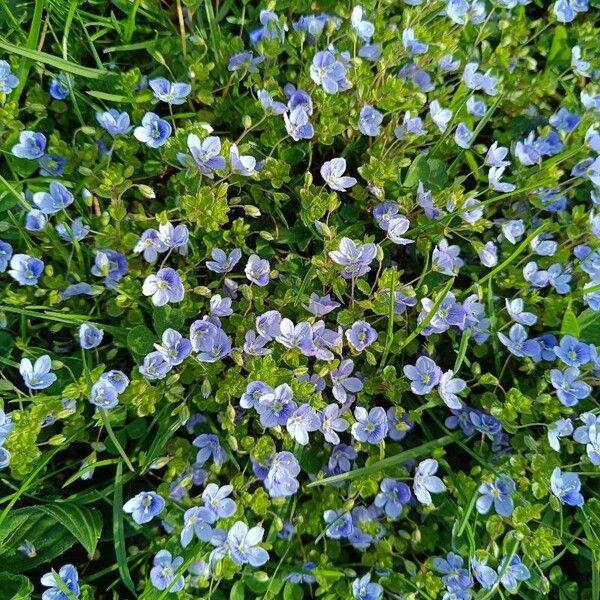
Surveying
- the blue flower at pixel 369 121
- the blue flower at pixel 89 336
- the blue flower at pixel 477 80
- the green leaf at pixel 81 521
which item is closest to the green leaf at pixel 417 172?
the blue flower at pixel 369 121

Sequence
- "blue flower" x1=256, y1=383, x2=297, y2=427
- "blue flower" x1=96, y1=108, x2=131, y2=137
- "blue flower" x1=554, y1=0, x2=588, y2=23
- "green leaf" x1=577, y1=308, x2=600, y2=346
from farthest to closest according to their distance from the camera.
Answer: "blue flower" x1=554, y1=0, x2=588, y2=23 < "green leaf" x1=577, y1=308, x2=600, y2=346 < "blue flower" x1=96, y1=108, x2=131, y2=137 < "blue flower" x1=256, y1=383, x2=297, y2=427

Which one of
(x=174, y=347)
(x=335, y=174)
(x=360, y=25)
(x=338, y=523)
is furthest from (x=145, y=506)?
(x=360, y=25)

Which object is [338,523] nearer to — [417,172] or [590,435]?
[590,435]

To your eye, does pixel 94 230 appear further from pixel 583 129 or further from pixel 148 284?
pixel 583 129

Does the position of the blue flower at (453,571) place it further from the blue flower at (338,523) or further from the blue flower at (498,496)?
the blue flower at (338,523)

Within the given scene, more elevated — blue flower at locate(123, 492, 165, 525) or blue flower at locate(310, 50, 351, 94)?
blue flower at locate(310, 50, 351, 94)

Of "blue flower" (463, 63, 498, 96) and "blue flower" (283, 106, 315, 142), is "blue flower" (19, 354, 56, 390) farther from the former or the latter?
"blue flower" (463, 63, 498, 96)

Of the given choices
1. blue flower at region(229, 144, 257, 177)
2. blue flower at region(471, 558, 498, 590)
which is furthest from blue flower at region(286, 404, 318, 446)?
blue flower at region(229, 144, 257, 177)
